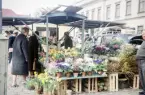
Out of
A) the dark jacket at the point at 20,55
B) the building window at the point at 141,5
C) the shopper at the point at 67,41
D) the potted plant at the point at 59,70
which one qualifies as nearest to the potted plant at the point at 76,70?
the potted plant at the point at 59,70

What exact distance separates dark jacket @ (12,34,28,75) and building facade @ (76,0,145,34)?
68.8ft

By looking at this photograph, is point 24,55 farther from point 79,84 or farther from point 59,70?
point 79,84

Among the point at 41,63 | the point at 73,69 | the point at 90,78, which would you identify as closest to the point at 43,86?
the point at 73,69

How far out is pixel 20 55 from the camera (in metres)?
8.59

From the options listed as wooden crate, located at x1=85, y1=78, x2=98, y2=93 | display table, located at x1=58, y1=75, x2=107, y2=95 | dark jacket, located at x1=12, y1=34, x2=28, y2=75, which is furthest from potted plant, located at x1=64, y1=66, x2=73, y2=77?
dark jacket, located at x1=12, y1=34, x2=28, y2=75

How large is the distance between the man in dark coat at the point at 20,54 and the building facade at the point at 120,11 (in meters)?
21.0

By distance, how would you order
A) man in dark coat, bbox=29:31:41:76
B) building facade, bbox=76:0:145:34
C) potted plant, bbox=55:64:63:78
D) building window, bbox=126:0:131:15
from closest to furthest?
potted plant, bbox=55:64:63:78 → man in dark coat, bbox=29:31:41:76 → building facade, bbox=76:0:145:34 → building window, bbox=126:0:131:15

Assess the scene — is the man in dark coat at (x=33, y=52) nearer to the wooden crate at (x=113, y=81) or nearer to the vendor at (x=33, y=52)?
the vendor at (x=33, y=52)

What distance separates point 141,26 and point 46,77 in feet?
77.1

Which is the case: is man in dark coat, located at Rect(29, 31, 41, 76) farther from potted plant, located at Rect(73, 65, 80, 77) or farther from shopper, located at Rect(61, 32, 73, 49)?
shopper, located at Rect(61, 32, 73, 49)

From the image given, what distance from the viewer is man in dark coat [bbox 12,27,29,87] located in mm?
8469

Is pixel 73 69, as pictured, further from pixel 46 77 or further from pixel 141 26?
pixel 141 26

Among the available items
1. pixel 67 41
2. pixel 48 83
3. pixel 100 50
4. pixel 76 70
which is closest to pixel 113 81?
pixel 76 70

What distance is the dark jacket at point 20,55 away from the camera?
8476 mm
